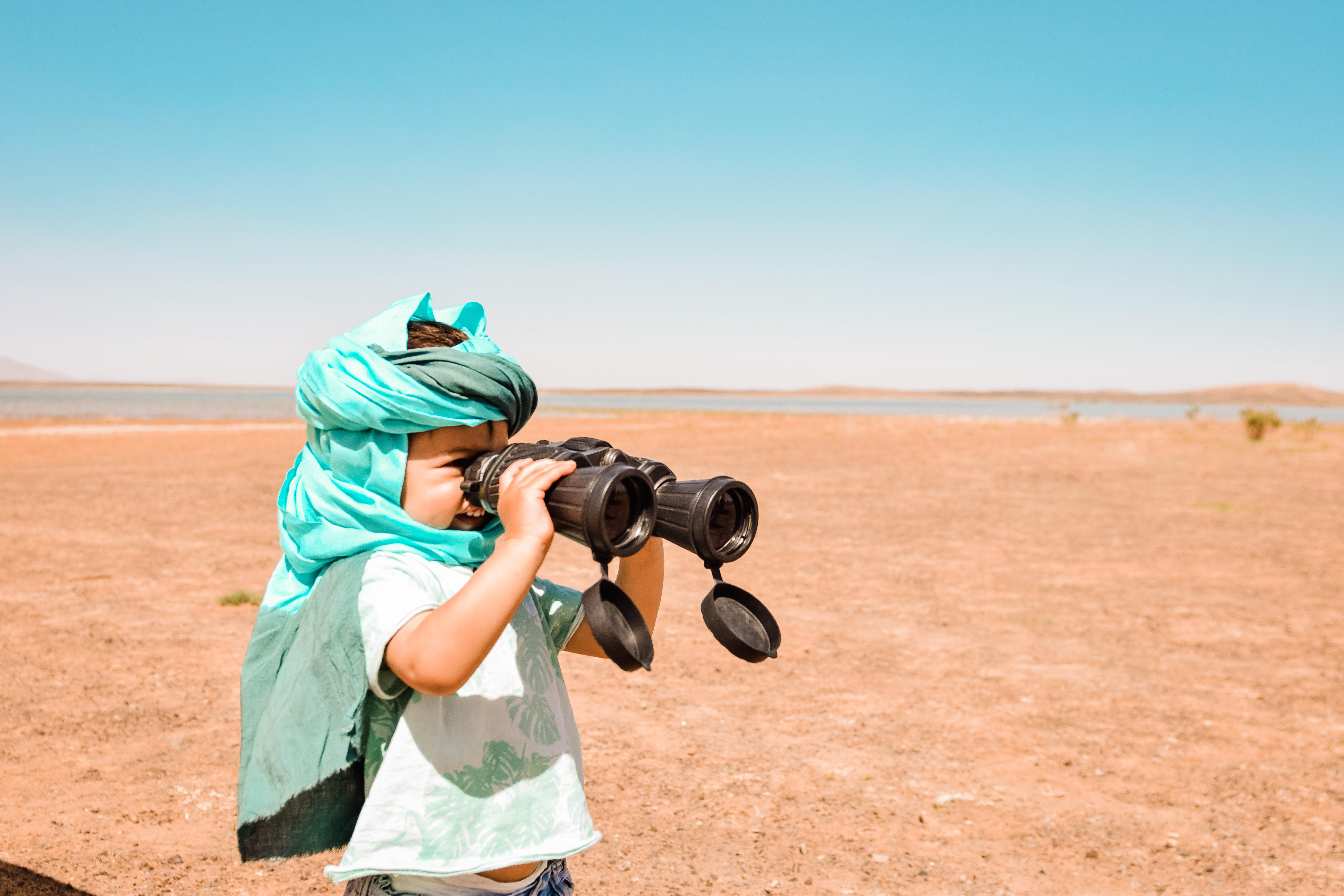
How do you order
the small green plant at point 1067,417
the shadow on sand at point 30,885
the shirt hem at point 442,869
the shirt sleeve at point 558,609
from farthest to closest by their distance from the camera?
the small green plant at point 1067,417 < the shadow on sand at point 30,885 < the shirt sleeve at point 558,609 < the shirt hem at point 442,869

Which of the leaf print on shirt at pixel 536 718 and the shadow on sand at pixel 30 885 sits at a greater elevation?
the leaf print on shirt at pixel 536 718

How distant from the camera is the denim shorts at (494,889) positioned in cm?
165

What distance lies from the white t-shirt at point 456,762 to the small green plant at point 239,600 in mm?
5718

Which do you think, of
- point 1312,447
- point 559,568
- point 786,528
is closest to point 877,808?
point 559,568

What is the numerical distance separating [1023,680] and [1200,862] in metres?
2.11

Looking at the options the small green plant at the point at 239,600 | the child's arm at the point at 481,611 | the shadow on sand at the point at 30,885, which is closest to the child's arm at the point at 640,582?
the child's arm at the point at 481,611

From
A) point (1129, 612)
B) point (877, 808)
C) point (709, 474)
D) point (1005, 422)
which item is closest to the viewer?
point (877, 808)

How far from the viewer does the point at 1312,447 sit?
2536cm

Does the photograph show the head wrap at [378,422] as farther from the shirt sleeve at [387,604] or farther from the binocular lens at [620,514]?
the binocular lens at [620,514]

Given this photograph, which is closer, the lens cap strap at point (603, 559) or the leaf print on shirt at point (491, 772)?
the lens cap strap at point (603, 559)

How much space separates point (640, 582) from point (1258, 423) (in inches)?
1295

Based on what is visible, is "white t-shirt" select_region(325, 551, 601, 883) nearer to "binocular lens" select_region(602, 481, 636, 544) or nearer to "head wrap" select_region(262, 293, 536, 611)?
"head wrap" select_region(262, 293, 536, 611)

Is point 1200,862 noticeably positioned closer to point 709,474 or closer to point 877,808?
point 877,808

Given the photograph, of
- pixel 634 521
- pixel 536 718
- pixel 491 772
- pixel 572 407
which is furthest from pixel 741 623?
pixel 572 407
